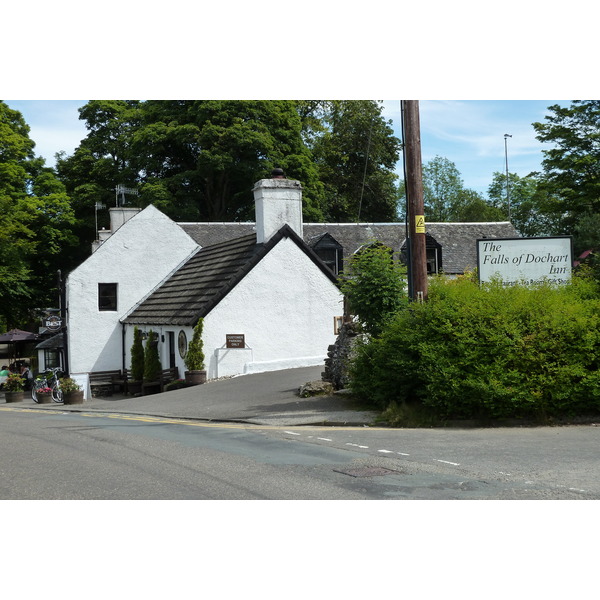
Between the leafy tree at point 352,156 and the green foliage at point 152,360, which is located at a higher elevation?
the leafy tree at point 352,156

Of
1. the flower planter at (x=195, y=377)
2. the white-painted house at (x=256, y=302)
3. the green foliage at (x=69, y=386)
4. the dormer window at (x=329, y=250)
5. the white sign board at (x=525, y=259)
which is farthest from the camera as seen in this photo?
the dormer window at (x=329, y=250)

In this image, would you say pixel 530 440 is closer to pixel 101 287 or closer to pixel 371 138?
pixel 101 287

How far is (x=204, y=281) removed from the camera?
92.3 feet

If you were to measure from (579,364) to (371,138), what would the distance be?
1827 inches

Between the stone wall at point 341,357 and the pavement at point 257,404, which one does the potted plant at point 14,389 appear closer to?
the pavement at point 257,404

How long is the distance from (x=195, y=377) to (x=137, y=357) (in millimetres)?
6751

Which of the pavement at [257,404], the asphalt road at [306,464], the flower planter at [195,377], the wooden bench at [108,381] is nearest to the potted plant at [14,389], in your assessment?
the wooden bench at [108,381]

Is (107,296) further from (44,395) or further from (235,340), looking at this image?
(235,340)

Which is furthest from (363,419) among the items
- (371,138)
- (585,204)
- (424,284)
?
(371,138)

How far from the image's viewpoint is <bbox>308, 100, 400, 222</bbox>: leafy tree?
57.4 metres

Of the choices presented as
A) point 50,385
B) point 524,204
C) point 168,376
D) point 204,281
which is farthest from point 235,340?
point 524,204

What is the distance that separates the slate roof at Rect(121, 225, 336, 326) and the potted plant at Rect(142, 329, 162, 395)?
0.72 m

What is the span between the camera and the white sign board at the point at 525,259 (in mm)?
16078

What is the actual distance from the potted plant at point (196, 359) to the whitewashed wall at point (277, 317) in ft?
0.94
